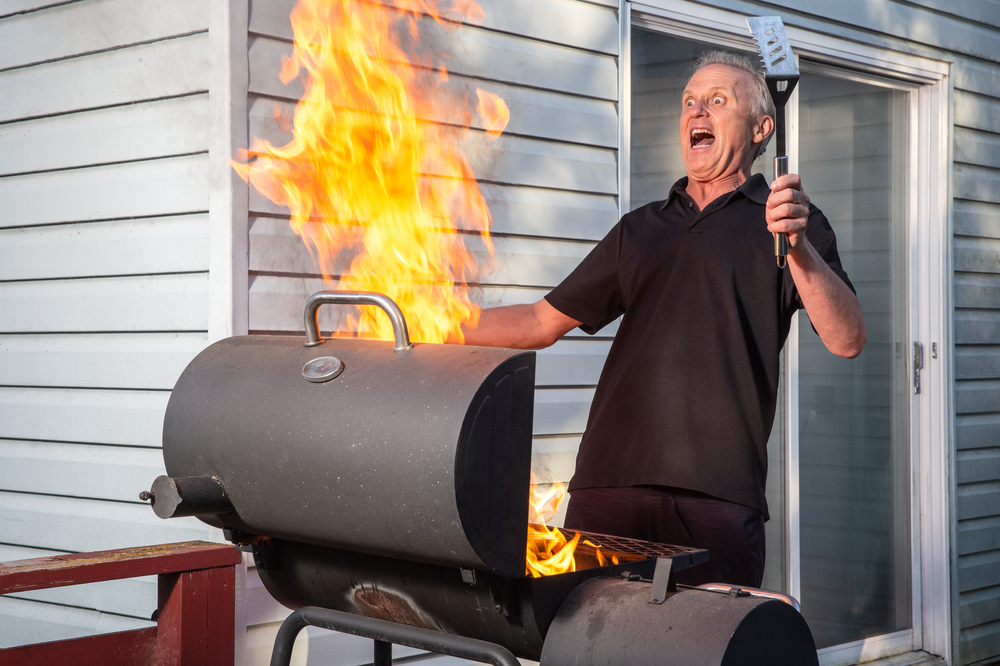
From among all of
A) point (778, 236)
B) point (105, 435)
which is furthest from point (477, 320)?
point (105, 435)

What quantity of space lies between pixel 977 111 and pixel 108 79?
3.89 metres

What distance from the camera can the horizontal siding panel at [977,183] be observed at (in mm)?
4551

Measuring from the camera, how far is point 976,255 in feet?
15.2

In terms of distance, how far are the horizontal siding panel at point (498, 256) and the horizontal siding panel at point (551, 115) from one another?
0.35 meters

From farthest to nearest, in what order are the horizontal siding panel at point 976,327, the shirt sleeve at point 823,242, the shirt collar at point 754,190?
the horizontal siding panel at point 976,327 < the shirt collar at point 754,190 < the shirt sleeve at point 823,242

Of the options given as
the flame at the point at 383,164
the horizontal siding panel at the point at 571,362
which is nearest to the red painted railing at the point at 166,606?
the flame at the point at 383,164

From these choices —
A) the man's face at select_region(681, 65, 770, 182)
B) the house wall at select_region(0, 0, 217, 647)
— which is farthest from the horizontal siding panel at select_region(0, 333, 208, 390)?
the man's face at select_region(681, 65, 770, 182)

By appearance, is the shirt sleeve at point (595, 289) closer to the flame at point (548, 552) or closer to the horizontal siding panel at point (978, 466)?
the flame at point (548, 552)

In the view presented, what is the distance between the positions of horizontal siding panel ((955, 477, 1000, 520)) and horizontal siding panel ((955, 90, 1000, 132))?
1673 mm

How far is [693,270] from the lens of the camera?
2338 millimetres

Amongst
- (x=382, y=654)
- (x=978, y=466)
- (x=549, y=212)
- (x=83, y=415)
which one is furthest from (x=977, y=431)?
(x=83, y=415)

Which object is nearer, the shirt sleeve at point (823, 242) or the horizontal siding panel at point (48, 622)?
the shirt sleeve at point (823, 242)

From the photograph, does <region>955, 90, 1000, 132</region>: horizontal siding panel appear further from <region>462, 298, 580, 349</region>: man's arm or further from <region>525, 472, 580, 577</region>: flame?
<region>525, 472, 580, 577</region>: flame

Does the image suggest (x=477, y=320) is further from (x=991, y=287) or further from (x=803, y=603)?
(x=991, y=287)
